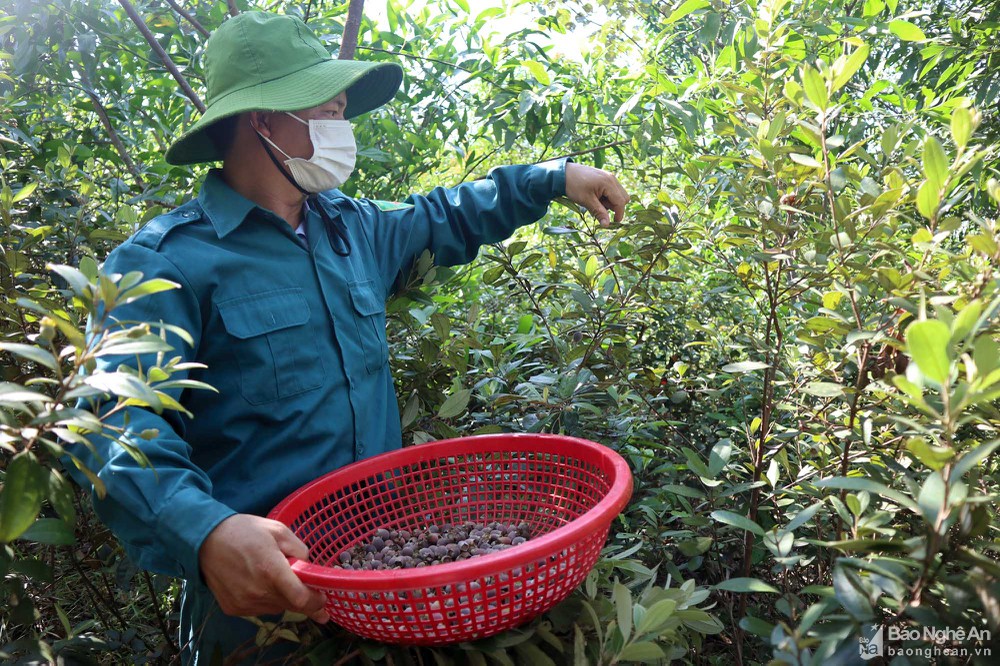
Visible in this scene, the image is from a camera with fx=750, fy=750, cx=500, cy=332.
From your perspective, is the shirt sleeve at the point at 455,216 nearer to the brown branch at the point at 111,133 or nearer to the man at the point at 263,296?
the man at the point at 263,296

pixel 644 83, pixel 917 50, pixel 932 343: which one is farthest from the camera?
pixel 917 50

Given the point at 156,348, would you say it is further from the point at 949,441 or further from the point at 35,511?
the point at 949,441

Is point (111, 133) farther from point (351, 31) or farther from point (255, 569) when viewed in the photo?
point (255, 569)

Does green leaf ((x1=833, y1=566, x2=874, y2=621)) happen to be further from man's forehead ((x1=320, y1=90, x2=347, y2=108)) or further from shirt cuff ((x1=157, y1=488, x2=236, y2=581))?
man's forehead ((x1=320, y1=90, x2=347, y2=108))

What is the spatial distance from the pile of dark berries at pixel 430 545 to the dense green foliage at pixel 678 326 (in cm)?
18

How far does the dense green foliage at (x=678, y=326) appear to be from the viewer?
1040 millimetres

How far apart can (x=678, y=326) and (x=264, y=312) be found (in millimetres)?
1449

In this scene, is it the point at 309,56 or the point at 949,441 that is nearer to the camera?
the point at 949,441

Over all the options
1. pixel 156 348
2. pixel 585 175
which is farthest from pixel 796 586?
pixel 156 348

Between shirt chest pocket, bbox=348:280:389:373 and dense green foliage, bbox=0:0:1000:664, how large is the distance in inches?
6.0

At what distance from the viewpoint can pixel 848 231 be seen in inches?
56.5

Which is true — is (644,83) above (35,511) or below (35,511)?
above

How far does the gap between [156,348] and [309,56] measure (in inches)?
46.2

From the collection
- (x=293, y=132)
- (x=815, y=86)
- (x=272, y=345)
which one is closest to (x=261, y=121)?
(x=293, y=132)
